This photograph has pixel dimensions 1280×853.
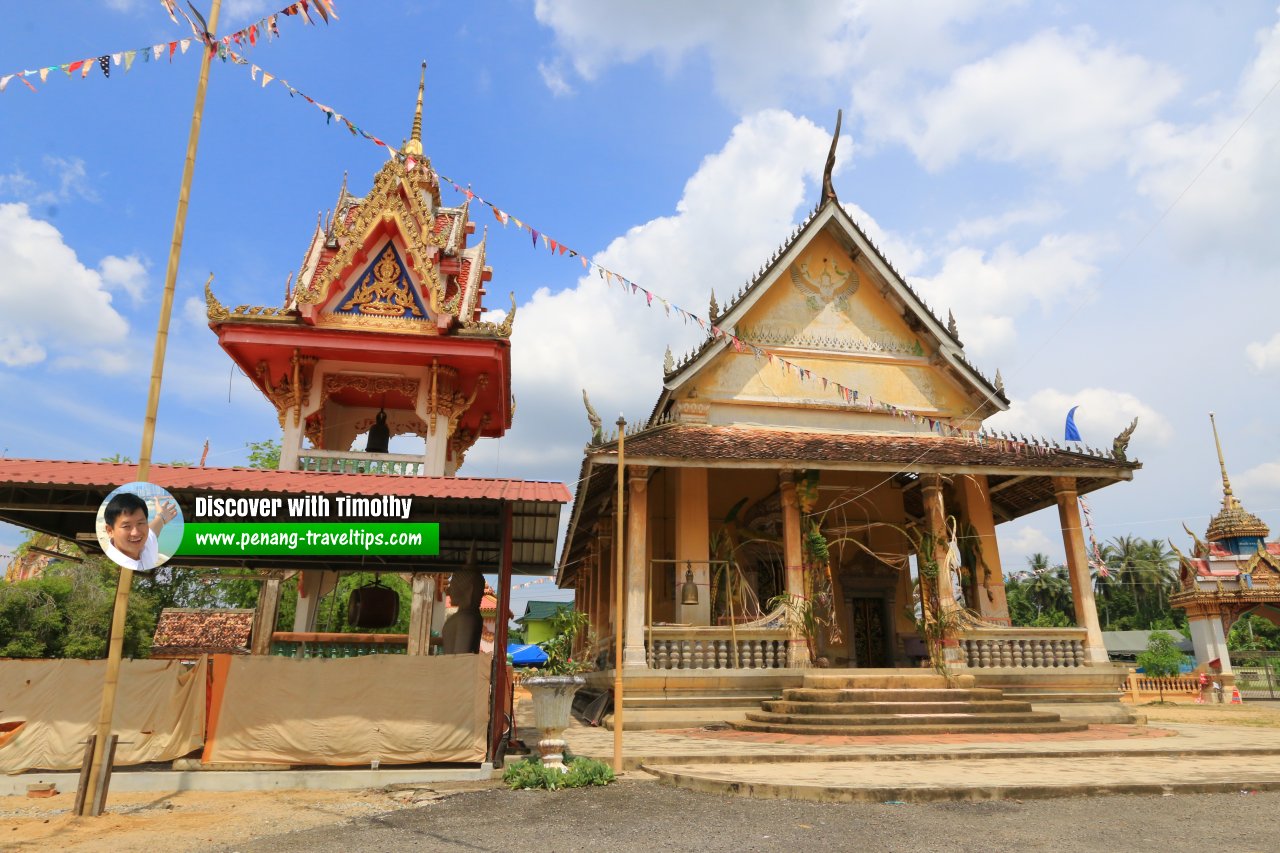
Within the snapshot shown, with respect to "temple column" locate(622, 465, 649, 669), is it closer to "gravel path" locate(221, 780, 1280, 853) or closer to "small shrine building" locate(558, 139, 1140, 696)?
"small shrine building" locate(558, 139, 1140, 696)

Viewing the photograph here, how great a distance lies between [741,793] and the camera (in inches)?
269

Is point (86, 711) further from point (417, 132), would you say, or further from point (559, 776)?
point (417, 132)

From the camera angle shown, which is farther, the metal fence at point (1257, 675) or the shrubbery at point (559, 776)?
the metal fence at point (1257, 675)

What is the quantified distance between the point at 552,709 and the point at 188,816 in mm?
3232

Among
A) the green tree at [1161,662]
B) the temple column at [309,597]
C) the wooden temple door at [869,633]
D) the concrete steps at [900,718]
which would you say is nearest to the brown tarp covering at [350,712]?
the temple column at [309,597]

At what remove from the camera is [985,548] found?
50.3 feet

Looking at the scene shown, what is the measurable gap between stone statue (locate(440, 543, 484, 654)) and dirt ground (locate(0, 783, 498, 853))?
1.99m

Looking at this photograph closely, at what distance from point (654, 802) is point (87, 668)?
594 centimetres

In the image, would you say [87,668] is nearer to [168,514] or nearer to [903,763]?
[168,514]

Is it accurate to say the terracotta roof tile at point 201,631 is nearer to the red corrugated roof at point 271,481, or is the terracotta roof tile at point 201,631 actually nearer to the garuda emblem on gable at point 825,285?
the red corrugated roof at point 271,481

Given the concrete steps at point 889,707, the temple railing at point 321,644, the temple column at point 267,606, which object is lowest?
the concrete steps at point 889,707

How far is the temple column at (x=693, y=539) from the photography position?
1395 centimetres

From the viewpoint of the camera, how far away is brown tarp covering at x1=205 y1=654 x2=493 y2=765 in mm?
7672

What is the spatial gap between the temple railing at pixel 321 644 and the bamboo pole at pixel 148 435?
4211 millimetres
